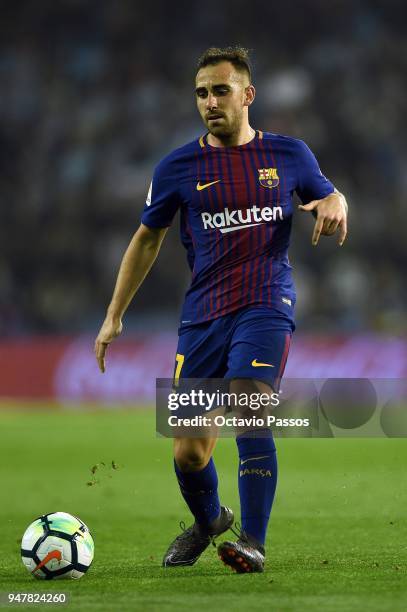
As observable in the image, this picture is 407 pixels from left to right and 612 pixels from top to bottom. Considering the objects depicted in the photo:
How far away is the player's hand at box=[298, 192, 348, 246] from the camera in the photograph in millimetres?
4445

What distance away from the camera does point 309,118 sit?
71.2 ft

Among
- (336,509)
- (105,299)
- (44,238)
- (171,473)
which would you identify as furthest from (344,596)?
(44,238)

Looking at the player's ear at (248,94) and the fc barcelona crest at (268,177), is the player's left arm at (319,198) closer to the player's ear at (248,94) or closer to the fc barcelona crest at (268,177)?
the fc barcelona crest at (268,177)

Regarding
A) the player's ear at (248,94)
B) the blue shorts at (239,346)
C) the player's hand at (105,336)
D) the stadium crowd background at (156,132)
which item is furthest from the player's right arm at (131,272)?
the stadium crowd background at (156,132)

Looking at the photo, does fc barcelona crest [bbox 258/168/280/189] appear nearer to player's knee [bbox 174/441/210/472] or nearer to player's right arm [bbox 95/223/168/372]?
player's right arm [bbox 95/223/168/372]

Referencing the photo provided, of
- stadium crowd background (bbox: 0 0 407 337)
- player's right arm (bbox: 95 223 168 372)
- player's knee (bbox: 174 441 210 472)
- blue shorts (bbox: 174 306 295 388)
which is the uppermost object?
stadium crowd background (bbox: 0 0 407 337)

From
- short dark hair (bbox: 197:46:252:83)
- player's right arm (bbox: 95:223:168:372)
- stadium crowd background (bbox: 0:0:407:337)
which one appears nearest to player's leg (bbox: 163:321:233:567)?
player's right arm (bbox: 95:223:168:372)

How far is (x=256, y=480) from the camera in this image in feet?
14.7

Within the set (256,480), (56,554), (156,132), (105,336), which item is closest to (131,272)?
(105,336)

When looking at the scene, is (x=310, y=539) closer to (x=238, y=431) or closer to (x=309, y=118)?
(x=238, y=431)

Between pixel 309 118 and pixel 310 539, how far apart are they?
16768 millimetres

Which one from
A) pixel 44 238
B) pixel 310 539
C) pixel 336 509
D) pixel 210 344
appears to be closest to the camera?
pixel 210 344

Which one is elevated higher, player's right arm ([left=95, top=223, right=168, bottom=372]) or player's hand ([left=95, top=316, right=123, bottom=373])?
player's right arm ([left=95, top=223, right=168, bottom=372])

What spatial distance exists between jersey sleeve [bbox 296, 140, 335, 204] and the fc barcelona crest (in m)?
0.11
